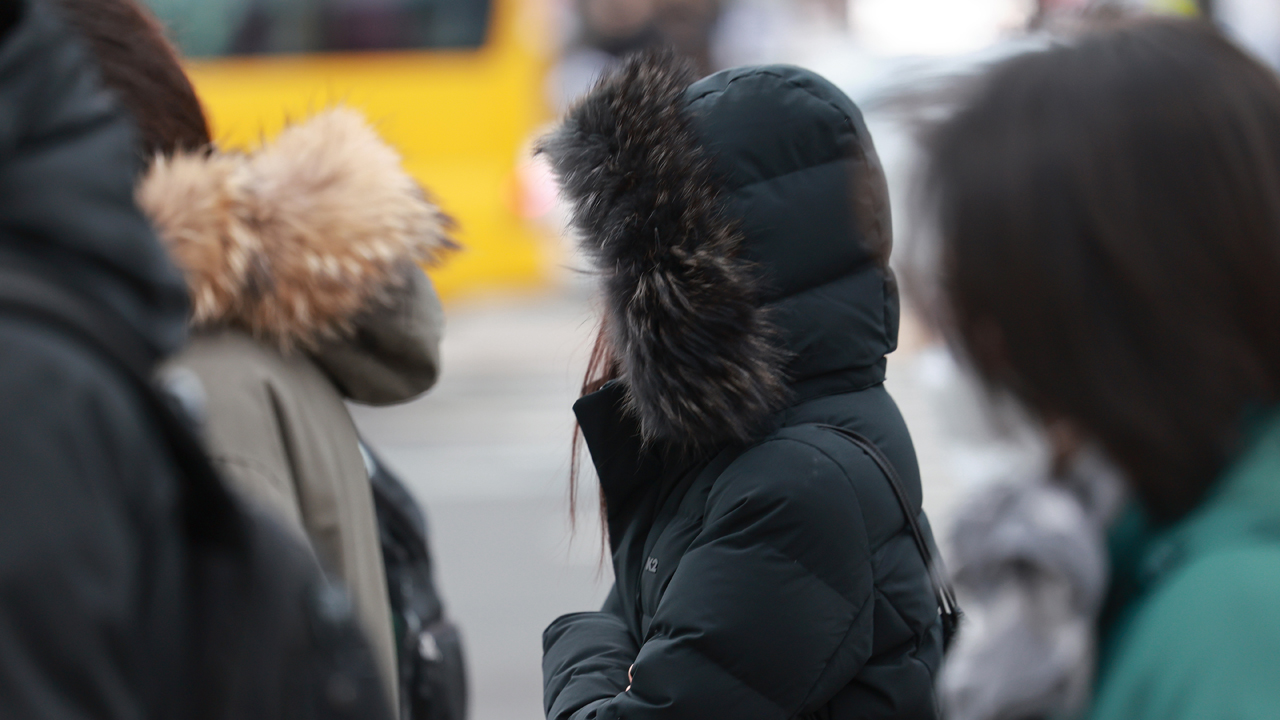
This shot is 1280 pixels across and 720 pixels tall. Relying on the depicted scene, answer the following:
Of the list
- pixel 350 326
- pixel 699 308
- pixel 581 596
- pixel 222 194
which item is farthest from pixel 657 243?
pixel 581 596

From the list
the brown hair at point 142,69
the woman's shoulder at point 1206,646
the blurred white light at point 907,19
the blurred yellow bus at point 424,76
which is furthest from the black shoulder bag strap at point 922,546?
the blurred yellow bus at point 424,76

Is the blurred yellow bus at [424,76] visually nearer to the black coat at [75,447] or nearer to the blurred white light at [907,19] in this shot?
the blurred white light at [907,19]

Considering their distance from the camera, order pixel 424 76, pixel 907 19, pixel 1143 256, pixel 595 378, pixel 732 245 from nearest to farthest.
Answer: pixel 1143 256 → pixel 732 245 → pixel 595 378 → pixel 424 76 → pixel 907 19

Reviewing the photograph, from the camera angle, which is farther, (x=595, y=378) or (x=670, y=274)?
(x=595, y=378)

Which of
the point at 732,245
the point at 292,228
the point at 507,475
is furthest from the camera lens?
the point at 507,475

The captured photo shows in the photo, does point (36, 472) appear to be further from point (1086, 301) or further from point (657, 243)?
point (657, 243)

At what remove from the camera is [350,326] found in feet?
5.33

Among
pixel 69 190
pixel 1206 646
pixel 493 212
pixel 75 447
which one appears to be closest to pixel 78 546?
pixel 75 447

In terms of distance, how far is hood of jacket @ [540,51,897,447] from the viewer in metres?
1.43

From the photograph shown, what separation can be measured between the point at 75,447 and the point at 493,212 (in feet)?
28.3

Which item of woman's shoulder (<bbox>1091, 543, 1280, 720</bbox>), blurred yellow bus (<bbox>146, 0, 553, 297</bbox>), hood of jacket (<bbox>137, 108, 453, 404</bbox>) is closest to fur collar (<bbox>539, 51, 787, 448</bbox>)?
hood of jacket (<bbox>137, 108, 453, 404</bbox>)

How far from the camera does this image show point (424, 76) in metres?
9.45

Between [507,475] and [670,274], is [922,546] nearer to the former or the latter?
[670,274]

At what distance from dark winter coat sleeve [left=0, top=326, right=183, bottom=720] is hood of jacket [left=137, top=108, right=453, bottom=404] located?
74 centimetres
